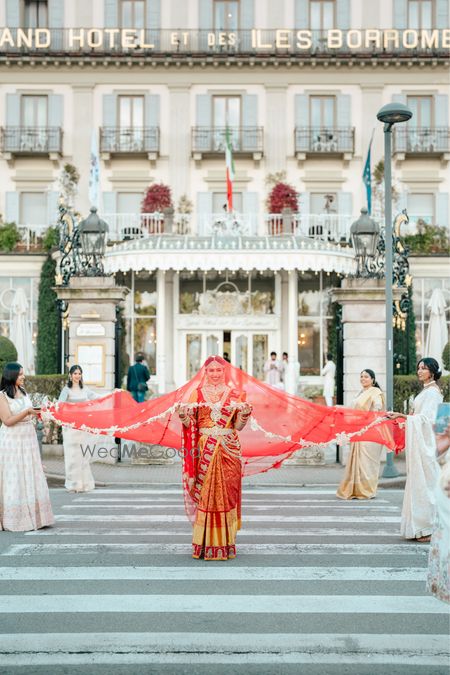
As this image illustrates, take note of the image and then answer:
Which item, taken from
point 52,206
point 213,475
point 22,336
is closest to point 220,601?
point 213,475

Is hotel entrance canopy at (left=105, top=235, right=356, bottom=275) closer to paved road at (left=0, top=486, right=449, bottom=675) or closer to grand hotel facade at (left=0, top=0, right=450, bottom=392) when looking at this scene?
grand hotel facade at (left=0, top=0, right=450, bottom=392)

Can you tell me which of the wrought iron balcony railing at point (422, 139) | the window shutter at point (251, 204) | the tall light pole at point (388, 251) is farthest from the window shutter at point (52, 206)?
the tall light pole at point (388, 251)

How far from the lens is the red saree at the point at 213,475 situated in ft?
28.6

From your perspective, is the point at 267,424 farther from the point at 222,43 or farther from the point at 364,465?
the point at 222,43

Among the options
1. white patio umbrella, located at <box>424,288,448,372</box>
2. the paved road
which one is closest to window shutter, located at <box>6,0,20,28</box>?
white patio umbrella, located at <box>424,288,448,372</box>

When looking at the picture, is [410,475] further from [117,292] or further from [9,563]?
[117,292]

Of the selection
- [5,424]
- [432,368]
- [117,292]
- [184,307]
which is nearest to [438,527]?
[432,368]

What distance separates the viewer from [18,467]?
10.3 m

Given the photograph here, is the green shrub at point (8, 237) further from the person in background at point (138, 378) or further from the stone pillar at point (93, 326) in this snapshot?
the stone pillar at point (93, 326)

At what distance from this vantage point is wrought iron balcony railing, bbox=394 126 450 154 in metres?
38.8

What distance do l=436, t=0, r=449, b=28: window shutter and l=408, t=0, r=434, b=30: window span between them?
10.3 inches

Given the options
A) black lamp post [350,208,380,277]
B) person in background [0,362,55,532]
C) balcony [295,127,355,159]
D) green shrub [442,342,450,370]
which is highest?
balcony [295,127,355,159]

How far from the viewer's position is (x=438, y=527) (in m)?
5.99

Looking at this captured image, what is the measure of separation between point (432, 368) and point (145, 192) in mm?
29560
